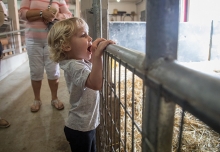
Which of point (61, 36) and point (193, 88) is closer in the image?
point (193, 88)

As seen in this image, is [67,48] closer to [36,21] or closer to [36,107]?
[36,21]

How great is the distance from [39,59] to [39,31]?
266 millimetres

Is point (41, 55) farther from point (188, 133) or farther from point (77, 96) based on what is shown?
point (188, 133)

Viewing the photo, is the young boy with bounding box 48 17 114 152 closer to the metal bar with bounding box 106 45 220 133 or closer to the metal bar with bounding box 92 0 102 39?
the metal bar with bounding box 92 0 102 39

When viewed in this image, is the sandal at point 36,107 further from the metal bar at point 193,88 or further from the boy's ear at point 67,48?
the metal bar at point 193,88

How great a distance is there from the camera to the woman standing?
5.53 ft

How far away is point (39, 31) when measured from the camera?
5.77 ft

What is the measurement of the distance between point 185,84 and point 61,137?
56.9 inches

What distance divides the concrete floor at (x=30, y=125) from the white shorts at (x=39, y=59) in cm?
37

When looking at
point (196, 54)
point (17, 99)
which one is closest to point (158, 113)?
point (17, 99)

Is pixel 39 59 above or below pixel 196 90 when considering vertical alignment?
below

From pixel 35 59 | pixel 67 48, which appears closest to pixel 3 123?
pixel 35 59

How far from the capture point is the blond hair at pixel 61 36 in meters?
0.91

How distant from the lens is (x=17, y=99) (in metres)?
2.29
